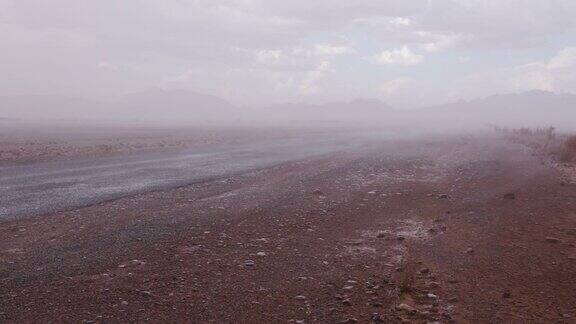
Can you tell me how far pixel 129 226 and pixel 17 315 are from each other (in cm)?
499

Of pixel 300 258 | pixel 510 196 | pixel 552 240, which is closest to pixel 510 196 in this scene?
pixel 510 196

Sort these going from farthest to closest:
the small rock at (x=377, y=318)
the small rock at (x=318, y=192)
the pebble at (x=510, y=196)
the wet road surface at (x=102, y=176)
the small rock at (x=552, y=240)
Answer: the small rock at (x=318, y=192), the pebble at (x=510, y=196), the wet road surface at (x=102, y=176), the small rock at (x=552, y=240), the small rock at (x=377, y=318)

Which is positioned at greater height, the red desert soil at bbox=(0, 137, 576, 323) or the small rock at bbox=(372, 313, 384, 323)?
the red desert soil at bbox=(0, 137, 576, 323)

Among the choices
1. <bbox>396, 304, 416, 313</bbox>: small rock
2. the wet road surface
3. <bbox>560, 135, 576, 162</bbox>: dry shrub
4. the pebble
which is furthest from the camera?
<bbox>560, 135, 576, 162</bbox>: dry shrub

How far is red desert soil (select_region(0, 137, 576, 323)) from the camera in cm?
686

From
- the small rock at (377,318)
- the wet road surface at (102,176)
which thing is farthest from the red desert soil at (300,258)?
the wet road surface at (102,176)

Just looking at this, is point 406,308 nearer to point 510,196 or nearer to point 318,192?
point 318,192

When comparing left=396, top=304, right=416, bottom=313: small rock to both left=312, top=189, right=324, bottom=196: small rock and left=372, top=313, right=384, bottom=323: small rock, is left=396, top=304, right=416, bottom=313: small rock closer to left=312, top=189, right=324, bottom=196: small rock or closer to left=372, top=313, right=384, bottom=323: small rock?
left=372, top=313, right=384, bottom=323: small rock

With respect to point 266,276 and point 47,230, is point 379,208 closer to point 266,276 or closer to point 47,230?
point 266,276

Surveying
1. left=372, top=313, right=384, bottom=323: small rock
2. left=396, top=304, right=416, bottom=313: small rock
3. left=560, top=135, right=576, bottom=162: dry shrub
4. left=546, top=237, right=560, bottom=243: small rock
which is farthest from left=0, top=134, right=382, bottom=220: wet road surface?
A: left=560, top=135, right=576, bottom=162: dry shrub

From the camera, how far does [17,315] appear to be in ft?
21.4

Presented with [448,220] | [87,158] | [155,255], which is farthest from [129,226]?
[87,158]

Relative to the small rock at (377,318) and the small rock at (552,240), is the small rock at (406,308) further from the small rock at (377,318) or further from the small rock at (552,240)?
the small rock at (552,240)

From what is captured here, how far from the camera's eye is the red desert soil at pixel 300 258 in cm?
686
